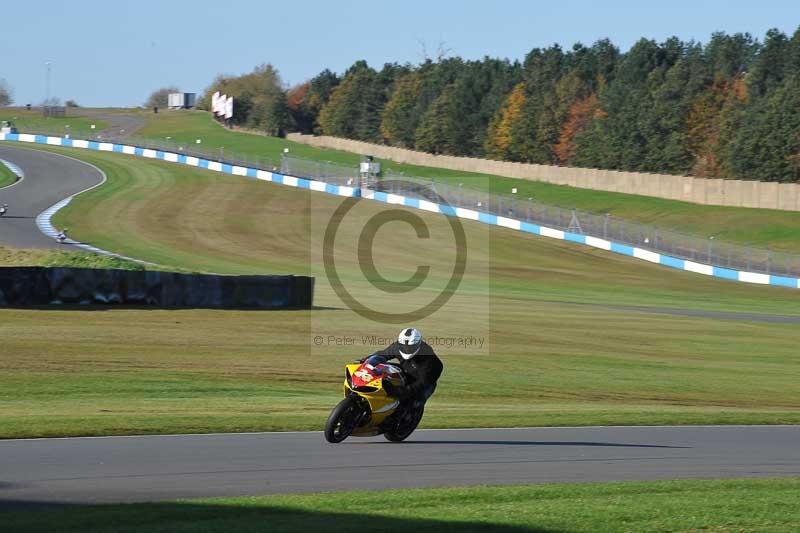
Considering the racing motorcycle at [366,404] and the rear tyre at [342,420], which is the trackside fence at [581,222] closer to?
the racing motorcycle at [366,404]

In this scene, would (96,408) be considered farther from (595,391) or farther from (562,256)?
(562,256)

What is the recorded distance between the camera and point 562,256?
208 ft

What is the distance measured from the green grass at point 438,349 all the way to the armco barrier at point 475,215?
55.3 inches

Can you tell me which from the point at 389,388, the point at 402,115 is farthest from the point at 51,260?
the point at 402,115

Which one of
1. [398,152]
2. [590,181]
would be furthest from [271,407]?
[398,152]

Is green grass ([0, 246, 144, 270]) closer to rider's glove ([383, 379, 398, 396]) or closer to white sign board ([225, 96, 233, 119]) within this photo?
rider's glove ([383, 379, 398, 396])

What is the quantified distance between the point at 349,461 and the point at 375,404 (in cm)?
106

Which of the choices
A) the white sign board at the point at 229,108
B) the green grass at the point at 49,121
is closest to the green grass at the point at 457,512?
the green grass at the point at 49,121

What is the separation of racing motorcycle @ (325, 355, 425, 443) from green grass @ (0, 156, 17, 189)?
205 feet

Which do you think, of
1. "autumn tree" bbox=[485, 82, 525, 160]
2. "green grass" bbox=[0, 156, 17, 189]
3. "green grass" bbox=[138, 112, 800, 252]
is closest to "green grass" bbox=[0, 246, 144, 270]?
"green grass" bbox=[0, 156, 17, 189]

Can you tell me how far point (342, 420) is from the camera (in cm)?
1491

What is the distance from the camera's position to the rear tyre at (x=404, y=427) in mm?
15703

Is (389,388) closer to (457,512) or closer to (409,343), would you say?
(409,343)

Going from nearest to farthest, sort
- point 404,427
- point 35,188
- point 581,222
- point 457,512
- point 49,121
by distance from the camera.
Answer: point 457,512 → point 404,427 → point 581,222 → point 35,188 → point 49,121
